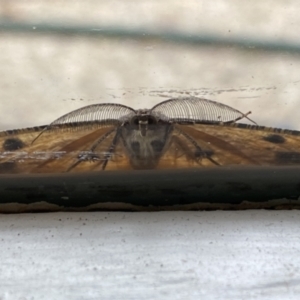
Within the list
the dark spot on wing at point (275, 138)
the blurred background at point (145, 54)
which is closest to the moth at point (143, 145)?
the dark spot on wing at point (275, 138)

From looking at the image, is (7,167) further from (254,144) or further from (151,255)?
(254,144)

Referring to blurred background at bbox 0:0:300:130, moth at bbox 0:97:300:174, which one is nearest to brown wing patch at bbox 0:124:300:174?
moth at bbox 0:97:300:174

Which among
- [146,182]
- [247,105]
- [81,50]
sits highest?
[81,50]

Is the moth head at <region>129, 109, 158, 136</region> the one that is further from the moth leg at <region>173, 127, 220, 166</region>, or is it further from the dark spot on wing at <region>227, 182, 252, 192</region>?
the dark spot on wing at <region>227, 182, 252, 192</region>

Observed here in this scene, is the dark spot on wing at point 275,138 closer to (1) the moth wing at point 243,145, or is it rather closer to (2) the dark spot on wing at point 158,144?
(1) the moth wing at point 243,145

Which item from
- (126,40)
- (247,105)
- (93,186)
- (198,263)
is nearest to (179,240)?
(198,263)

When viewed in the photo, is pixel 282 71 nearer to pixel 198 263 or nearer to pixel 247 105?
pixel 247 105

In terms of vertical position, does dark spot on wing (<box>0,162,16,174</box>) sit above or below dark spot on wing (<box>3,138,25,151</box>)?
below
